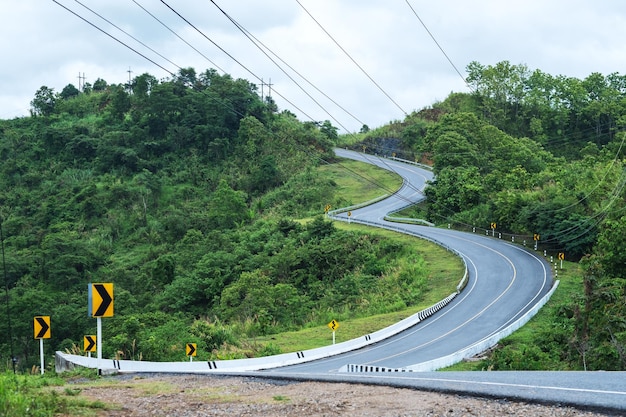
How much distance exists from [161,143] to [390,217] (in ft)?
110

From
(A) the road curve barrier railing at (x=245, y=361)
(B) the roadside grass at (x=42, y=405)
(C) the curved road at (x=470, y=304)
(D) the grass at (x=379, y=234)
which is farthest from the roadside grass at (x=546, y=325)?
(B) the roadside grass at (x=42, y=405)

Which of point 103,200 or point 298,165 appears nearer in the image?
point 103,200

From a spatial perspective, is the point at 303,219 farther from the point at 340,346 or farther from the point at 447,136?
the point at 340,346

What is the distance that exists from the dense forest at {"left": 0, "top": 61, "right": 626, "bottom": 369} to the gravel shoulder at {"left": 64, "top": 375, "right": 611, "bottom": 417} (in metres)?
12.6

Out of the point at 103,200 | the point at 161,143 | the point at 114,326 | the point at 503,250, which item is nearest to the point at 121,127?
the point at 161,143

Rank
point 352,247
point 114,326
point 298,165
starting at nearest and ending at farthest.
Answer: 1. point 114,326
2. point 352,247
3. point 298,165

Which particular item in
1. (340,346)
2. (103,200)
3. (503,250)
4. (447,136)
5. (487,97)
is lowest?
(340,346)

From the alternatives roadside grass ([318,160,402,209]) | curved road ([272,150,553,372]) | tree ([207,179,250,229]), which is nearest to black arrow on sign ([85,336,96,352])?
curved road ([272,150,553,372])

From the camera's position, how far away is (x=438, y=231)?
65.6 metres

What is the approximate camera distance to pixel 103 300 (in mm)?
16922

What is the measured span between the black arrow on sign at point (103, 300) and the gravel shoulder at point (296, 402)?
2.46 m

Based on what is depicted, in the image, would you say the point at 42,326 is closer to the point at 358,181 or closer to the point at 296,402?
the point at 296,402

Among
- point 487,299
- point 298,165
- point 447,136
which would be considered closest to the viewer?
point 487,299

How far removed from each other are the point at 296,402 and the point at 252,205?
6913 cm
